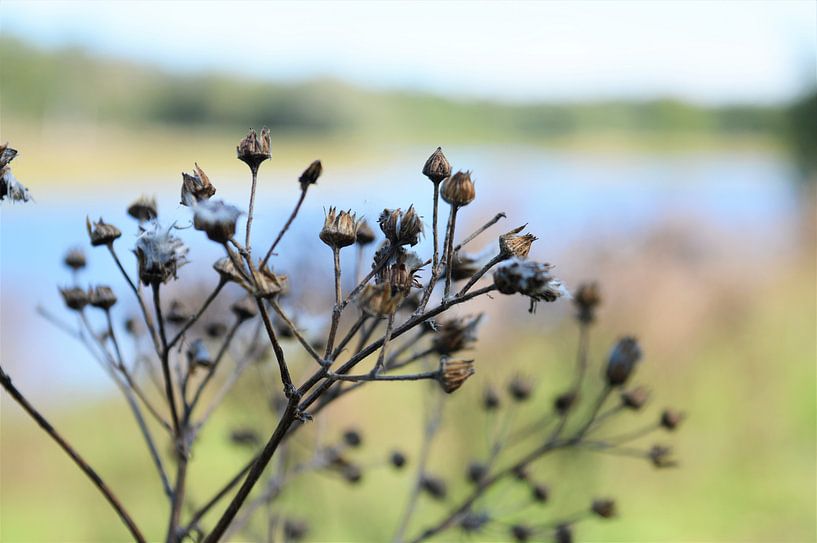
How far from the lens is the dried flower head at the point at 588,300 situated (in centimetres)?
84

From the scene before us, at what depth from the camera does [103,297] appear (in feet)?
2.07

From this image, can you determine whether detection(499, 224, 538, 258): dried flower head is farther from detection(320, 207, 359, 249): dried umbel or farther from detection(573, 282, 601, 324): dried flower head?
detection(573, 282, 601, 324): dried flower head

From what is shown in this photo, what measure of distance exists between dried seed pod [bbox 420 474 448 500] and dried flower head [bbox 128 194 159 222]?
0.52 metres

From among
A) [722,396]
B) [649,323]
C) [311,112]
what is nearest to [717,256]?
[722,396]

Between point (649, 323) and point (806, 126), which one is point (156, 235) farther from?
point (806, 126)

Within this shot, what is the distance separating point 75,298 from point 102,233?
0.12 m

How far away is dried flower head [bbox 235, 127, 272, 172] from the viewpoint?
521 mm

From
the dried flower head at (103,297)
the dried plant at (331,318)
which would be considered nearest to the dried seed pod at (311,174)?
the dried plant at (331,318)

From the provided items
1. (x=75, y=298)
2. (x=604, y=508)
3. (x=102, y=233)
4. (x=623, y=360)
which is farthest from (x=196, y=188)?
(x=604, y=508)

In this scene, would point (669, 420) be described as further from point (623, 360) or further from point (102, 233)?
point (102, 233)

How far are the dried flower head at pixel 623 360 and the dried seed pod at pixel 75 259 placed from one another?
54 centimetres

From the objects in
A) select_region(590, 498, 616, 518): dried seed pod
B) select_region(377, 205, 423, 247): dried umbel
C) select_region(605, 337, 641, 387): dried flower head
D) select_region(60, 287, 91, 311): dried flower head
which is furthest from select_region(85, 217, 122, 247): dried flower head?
select_region(590, 498, 616, 518): dried seed pod

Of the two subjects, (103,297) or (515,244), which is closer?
(515,244)

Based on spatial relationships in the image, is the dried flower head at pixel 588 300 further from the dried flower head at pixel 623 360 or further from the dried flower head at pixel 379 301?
the dried flower head at pixel 379 301
